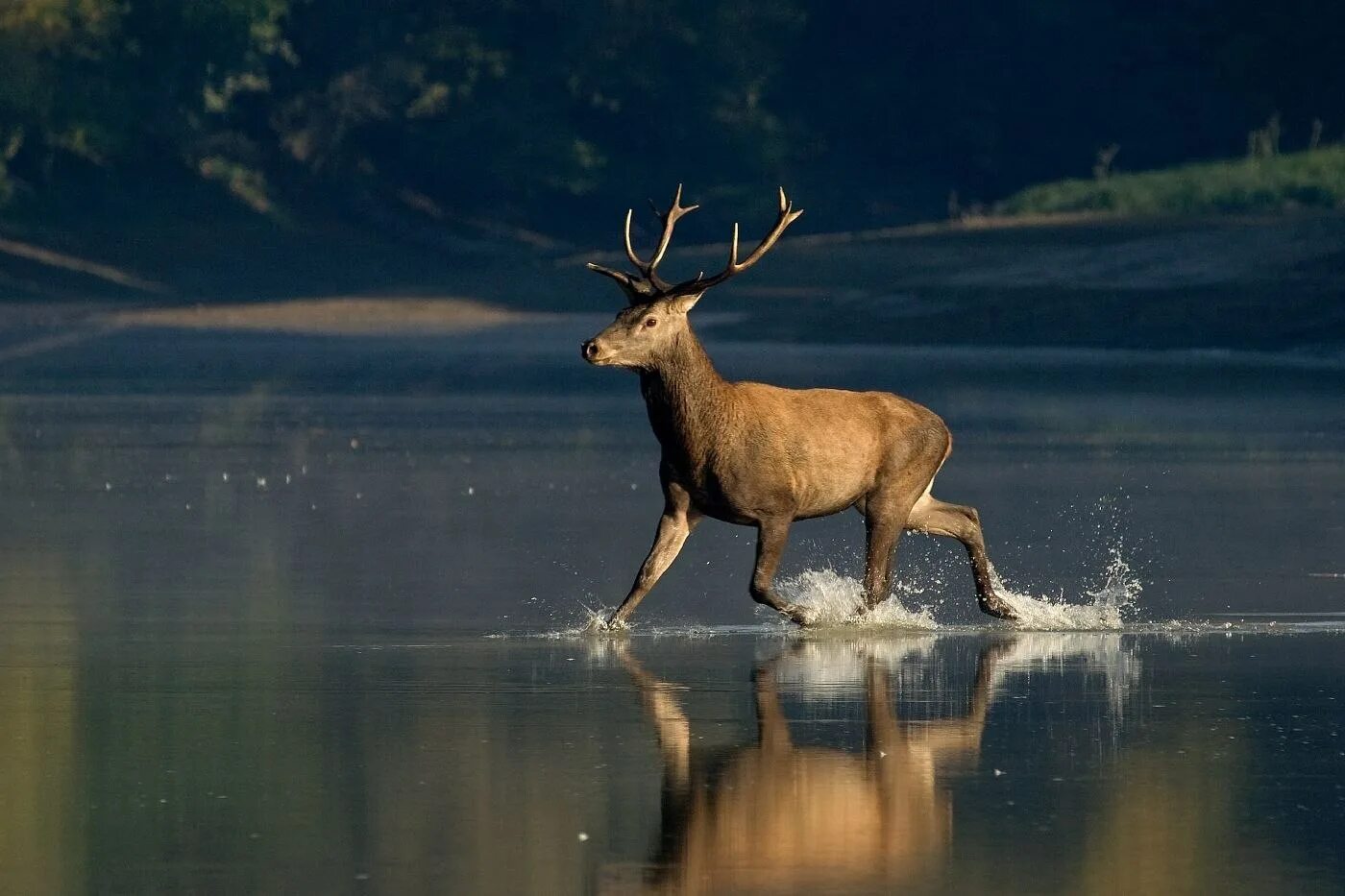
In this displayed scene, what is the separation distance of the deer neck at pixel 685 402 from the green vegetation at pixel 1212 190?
34.6m

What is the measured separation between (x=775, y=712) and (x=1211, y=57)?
6347cm

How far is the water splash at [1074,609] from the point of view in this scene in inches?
533

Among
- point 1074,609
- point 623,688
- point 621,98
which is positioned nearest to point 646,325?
point 1074,609

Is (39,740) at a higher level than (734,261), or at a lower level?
lower

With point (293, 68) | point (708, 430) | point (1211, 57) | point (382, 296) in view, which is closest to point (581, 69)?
point (293, 68)

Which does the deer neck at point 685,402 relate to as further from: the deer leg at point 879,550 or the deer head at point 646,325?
the deer leg at point 879,550

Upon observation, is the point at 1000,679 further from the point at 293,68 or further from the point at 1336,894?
the point at 293,68

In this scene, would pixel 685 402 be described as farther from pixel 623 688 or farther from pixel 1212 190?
pixel 1212 190

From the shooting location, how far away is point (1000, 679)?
11.7m

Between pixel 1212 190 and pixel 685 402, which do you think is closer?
pixel 685 402

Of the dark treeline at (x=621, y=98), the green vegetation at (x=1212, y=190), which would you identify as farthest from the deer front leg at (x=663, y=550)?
the dark treeline at (x=621, y=98)

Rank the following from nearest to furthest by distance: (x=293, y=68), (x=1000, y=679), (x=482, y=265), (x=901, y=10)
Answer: (x=1000, y=679), (x=482, y=265), (x=293, y=68), (x=901, y=10)

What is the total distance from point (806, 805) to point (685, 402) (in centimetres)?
447

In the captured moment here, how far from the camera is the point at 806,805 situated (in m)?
9.00
